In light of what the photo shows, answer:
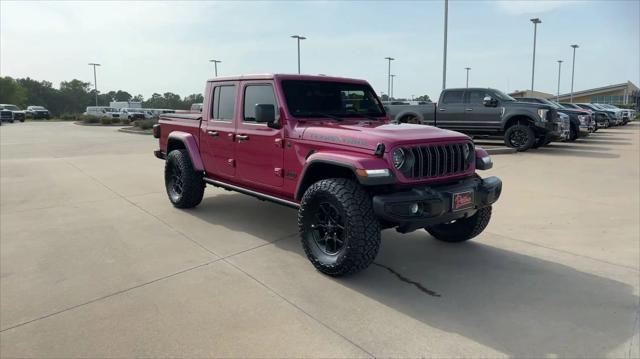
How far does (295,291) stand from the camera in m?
3.68

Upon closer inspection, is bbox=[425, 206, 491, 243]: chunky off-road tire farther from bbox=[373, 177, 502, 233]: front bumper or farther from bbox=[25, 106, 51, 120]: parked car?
bbox=[25, 106, 51, 120]: parked car

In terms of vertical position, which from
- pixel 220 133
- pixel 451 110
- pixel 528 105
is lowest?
pixel 220 133

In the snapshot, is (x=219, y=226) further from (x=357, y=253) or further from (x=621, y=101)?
(x=621, y=101)

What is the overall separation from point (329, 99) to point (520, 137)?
9.73m

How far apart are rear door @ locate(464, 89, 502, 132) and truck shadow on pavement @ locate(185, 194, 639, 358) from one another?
9369 mm

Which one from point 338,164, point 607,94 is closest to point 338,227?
point 338,164

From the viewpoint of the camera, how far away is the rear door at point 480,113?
43.6 feet

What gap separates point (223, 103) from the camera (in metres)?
5.67

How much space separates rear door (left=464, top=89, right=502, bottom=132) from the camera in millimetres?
13297

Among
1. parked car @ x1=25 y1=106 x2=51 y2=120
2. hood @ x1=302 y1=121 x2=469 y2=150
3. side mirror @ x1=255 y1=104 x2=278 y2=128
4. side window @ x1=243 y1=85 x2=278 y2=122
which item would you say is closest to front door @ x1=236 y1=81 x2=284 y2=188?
side window @ x1=243 y1=85 x2=278 y2=122

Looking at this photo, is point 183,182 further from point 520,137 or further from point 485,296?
point 520,137

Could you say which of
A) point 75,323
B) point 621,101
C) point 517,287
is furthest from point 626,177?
point 621,101

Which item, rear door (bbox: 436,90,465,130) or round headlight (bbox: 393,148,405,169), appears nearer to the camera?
round headlight (bbox: 393,148,405,169)

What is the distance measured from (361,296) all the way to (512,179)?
6088 mm
